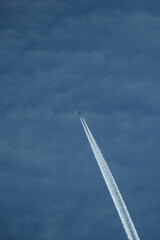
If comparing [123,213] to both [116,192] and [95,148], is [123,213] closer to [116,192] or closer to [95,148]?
[116,192]

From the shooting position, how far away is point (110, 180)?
19212 centimetres

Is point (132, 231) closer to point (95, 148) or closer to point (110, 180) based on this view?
point (110, 180)

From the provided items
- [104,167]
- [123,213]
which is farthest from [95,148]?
[123,213]

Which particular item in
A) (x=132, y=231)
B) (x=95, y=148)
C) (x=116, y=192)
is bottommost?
(x=132, y=231)

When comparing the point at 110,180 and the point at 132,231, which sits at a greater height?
the point at 110,180

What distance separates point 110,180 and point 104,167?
526 cm

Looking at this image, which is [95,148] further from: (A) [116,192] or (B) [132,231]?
(B) [132,231]

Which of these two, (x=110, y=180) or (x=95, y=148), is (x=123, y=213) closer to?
(x=110, y=180)

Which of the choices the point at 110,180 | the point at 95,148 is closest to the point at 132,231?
the point at 110,180

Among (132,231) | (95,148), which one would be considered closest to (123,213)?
(132,231)

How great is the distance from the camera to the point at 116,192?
7544 inches

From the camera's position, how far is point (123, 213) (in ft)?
624

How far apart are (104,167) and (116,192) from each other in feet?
33.1

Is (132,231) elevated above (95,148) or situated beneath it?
situated beneath
